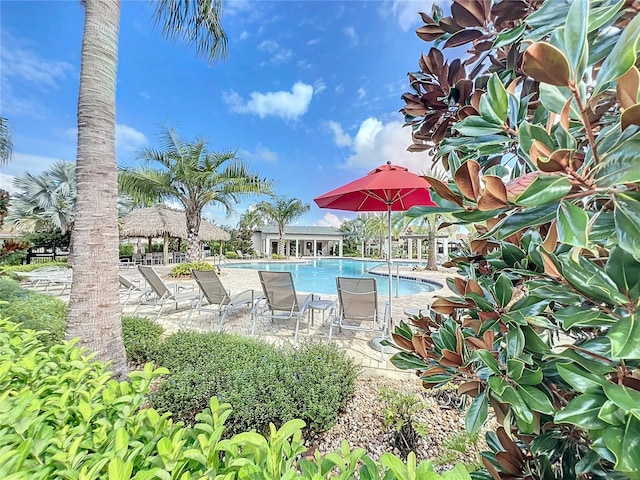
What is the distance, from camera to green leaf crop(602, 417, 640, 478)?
52 cm

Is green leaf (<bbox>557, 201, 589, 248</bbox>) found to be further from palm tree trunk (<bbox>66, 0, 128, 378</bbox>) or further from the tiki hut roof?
the tiki hut roof

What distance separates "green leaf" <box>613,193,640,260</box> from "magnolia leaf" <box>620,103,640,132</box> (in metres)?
0.13

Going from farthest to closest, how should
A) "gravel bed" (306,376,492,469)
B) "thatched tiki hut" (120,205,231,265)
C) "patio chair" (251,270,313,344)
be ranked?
"thatched tiki hut" (120,205,231,265) < "patio chair" (251,270,313,344) < "gravel bed" (306,376,492,469)

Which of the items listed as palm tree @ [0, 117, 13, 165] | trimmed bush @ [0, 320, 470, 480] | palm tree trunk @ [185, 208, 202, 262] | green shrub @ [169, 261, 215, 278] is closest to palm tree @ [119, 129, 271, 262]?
palm tree trunk @ [185, 208, 202, 262]

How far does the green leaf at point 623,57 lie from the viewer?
1.61 ft

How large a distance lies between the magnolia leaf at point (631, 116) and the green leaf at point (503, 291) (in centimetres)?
53

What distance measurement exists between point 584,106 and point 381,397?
2.95 meters

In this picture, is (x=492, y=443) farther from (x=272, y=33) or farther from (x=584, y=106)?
(x=272, y=33)

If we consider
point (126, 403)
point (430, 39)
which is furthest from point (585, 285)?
point (126, 403)

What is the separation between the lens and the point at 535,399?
0.74 meters

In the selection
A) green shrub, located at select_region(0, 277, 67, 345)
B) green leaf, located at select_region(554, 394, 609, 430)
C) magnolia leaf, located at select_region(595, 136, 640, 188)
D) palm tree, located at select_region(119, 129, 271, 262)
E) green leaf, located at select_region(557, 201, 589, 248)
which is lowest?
green shrub, located at select_region(0, 277, 67, 345)

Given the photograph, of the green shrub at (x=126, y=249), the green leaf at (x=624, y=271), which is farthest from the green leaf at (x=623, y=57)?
the green shrub at (x=126, y=249)

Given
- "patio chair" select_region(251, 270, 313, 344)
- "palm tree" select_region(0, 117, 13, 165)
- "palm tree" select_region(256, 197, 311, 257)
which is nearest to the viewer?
"patio chair" select_region(251, 270, 313, 344)

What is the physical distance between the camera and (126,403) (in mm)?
1209
